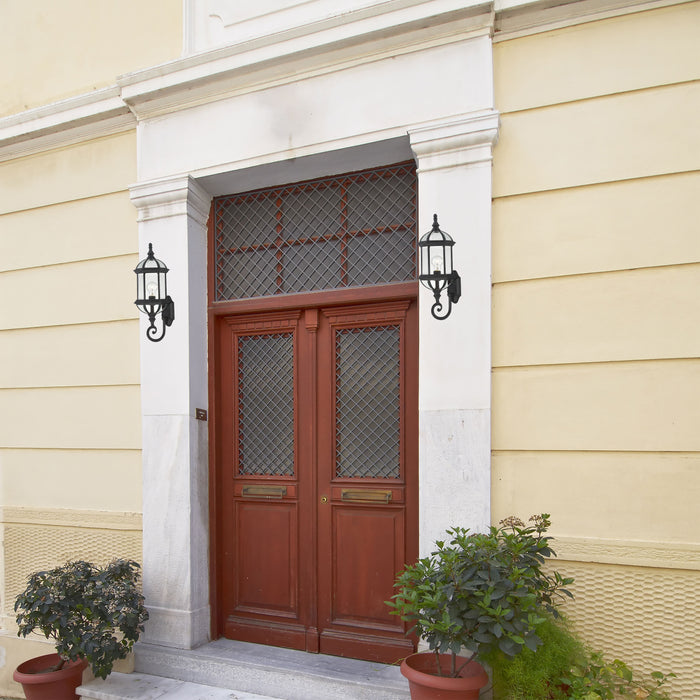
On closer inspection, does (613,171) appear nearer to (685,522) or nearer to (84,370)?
(685,522)

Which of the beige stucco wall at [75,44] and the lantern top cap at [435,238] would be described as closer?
the lantern top cap at [435,238]

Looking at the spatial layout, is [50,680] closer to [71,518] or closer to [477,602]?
[71,518]

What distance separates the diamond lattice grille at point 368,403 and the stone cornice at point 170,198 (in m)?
1.47

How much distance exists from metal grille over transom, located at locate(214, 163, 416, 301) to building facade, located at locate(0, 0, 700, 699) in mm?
23

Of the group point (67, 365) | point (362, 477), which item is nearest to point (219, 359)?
point (67, 365)

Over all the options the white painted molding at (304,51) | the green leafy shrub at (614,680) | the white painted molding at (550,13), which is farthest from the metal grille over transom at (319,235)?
the green leafy shrub at (614,680)

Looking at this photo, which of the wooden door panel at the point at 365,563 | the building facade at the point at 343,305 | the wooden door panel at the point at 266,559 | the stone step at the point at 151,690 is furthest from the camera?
the wooden door panel at the point at 266,559

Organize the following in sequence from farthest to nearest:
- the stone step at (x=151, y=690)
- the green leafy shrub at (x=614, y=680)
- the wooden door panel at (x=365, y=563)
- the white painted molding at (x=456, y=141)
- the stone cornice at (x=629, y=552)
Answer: the wooden door panel at (x=365, y=563) → the stone step at (x=151, y=690) → the white painted molding at (x=456, y=141) → the stone cornice at (x=629, y=552) → the green leafy shrub at (x=614, y=680)

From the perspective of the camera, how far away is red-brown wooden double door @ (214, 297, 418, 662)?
445 cm

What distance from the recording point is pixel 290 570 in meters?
4.79

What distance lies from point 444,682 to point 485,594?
1.83 ft

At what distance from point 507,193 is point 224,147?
2.09 metres

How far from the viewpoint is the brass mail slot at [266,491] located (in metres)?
4.80

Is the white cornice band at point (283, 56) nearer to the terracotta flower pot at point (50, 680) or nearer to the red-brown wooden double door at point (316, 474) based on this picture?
the red-brown wooden double door at point (316, 474)
